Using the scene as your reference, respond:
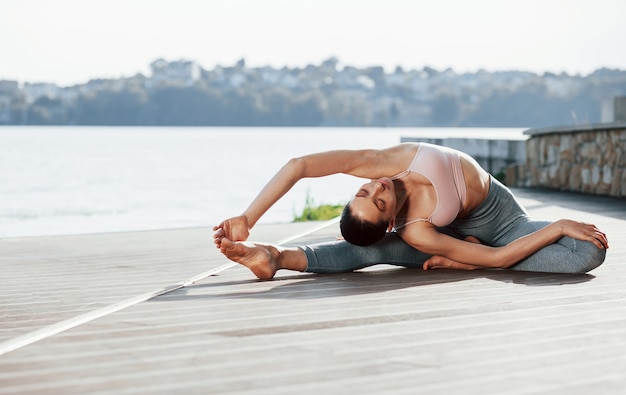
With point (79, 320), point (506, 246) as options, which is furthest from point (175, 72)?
point (79, 320)

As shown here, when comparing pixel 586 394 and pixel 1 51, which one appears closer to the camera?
pixel 586 394

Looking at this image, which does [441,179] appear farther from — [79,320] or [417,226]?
[79,320]

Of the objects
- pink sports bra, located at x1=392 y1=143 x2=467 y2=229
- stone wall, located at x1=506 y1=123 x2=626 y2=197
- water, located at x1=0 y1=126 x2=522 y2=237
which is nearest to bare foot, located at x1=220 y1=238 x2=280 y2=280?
pink sports bra, located at x1=392 y1=143 x2=467 y2=229

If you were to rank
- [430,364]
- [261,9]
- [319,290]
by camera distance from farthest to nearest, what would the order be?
[261,9] → [319,290] → [430,364]

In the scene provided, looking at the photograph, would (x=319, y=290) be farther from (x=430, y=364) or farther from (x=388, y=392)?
(x=388, y=392)

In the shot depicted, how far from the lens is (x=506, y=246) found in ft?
12.0

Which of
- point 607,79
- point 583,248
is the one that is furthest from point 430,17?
point 583,248

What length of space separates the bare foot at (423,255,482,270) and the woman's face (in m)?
0.43

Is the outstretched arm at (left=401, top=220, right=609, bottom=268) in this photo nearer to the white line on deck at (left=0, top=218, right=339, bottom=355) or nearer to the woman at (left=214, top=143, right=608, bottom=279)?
the woman at (left=214, top=143, right=608, bottom=279)

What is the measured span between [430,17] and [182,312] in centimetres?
5481

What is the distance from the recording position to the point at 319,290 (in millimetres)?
3277

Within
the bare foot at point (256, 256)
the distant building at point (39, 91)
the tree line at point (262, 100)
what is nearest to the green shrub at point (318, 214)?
the bare foot at point (256, 256)

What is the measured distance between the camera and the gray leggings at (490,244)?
362 cm

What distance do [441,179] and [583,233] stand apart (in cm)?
60
